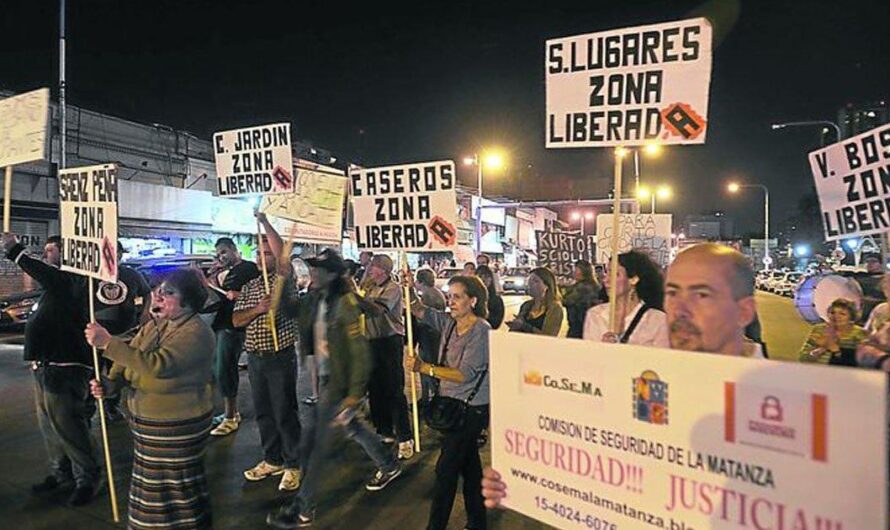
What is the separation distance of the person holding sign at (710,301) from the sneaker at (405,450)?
Result: 5.02 meters

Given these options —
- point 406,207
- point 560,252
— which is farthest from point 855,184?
point 560,252

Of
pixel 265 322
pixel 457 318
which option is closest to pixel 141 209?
pixel 265 322

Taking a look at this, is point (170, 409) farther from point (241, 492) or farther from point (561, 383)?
point (561, 383)

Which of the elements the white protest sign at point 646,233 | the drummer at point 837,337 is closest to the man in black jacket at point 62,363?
the drummer at point 837,337

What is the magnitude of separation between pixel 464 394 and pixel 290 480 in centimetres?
212

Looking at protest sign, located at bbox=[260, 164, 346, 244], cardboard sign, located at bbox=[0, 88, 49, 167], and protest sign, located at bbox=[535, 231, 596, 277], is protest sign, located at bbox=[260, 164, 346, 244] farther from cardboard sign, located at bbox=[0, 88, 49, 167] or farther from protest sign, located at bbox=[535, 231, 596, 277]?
protest sign, located at bbox=[535, 231, 596, 277]

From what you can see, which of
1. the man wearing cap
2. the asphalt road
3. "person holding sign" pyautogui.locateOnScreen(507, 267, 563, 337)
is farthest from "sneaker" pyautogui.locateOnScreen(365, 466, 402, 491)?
"person holding sign" pyautogui.locateOnScreen(507, 267, 563, 337)

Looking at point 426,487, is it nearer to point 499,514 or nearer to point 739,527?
point 499,514

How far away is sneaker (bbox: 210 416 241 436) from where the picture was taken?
25.7 ft

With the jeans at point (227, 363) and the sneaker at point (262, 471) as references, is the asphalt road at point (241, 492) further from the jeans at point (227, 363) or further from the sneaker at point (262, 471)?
the jeans at point (227, 363)

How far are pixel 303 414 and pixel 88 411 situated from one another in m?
2.92

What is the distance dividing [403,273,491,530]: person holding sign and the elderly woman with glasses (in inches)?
61.1

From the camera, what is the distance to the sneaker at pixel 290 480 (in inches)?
232

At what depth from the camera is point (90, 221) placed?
5.33 m
